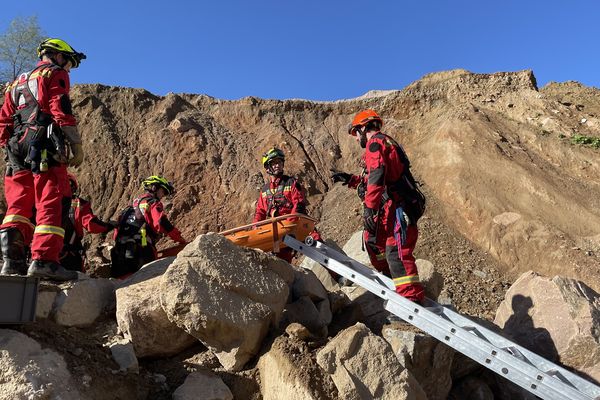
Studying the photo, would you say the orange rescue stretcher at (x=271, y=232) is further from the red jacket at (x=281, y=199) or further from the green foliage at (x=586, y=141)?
the green foliage at (x=586, y=141)

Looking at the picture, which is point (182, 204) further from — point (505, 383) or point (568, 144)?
point (568, 144)

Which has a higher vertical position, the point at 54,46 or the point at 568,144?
the point at 568,144

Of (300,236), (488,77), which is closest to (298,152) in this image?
(488,77)

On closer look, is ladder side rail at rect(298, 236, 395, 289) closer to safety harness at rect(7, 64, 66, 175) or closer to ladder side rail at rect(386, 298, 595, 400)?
ladder side rail at rect(386, 298, 595, 400)

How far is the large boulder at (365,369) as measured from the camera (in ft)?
11.2

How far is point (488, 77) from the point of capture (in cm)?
1677

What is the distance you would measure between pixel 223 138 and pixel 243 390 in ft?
41.9

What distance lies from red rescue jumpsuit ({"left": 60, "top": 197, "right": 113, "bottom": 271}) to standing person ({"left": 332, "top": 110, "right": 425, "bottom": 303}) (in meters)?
3.66

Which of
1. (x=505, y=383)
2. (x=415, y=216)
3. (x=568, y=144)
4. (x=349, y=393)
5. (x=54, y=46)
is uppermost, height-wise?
(x=568, y=144)

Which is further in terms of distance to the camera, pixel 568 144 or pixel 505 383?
pixel 568 144

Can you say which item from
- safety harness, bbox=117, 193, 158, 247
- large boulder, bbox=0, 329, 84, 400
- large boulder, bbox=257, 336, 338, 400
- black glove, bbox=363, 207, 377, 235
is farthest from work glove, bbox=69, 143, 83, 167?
black glove, bbox=363, 207, 377, 235

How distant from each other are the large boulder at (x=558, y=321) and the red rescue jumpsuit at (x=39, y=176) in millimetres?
4527

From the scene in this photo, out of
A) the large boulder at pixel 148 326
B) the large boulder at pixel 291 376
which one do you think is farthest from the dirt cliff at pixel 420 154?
the large boulder at pixel 148 326

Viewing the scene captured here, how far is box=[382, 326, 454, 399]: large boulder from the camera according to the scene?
13.8ft
